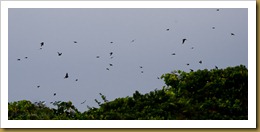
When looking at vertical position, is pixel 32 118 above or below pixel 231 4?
below

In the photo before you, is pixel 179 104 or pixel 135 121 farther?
pixel 179 104

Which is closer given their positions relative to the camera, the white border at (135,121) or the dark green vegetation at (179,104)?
the white border at (135,121)

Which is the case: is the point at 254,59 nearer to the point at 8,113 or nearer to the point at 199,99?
the point at 199,99

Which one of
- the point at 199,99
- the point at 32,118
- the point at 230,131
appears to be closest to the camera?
the point at 230,131

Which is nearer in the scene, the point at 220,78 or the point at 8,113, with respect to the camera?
the point at 8,113

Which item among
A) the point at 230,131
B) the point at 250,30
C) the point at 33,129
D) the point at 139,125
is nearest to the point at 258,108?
the point at 230,131
